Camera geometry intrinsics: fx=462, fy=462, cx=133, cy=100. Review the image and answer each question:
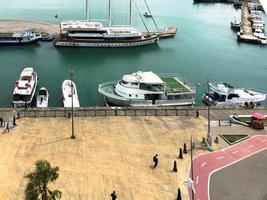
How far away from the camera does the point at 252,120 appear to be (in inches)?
2063

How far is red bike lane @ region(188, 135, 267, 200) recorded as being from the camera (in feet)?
126

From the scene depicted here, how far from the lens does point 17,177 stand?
3869cm

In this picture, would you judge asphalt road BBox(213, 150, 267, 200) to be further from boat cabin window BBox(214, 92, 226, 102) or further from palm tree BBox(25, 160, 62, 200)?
boat cabin window BBox(214, 92, 226, 102)

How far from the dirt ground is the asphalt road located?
2.87m

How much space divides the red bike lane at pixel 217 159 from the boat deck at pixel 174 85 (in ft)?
73.1

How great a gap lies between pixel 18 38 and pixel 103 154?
78629 mm

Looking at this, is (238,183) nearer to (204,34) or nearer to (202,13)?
(204,34)

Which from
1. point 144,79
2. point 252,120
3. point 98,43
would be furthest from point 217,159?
point 98,43

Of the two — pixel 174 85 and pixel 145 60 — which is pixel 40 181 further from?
pixel 145 60

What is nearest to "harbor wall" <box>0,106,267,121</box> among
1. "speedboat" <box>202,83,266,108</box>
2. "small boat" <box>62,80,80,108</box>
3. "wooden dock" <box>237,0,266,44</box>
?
"small boat" <box>62,80,80,108</box>

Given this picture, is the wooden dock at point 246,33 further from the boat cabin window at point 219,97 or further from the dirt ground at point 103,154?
the dirt ground at point 103,154

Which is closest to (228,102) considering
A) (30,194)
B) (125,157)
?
(125,157)

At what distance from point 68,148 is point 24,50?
72.0 m

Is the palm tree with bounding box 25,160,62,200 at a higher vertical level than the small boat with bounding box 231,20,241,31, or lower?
lower
